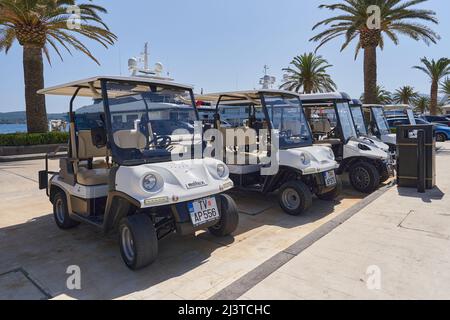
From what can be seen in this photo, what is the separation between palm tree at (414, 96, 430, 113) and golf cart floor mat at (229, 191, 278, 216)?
37921 millimetres

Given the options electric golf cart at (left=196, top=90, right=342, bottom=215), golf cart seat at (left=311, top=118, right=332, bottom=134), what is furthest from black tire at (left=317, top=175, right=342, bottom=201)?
golf cart seat at (left=311, top=118, right=332, bottom=134)

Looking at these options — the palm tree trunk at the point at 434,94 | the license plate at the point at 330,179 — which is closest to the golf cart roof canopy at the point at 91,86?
the license plate at the point at 330,179

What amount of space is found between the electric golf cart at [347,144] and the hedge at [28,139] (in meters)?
9.83

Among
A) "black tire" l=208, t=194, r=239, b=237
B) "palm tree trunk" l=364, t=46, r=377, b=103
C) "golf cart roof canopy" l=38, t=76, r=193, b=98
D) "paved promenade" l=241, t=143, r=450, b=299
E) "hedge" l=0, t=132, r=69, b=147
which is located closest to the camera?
"paved promenade" l=241, t=143, r=450, b=299

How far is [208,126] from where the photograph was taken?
6598 mm

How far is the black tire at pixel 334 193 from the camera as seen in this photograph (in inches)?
233

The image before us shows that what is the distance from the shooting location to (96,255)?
3.92 metres

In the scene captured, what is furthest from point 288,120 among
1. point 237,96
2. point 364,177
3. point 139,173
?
point 139,173

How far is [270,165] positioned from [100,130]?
297cm

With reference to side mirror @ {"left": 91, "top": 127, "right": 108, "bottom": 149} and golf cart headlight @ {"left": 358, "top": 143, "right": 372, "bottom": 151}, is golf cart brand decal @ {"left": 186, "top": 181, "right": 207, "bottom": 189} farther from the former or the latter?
golf cart headlight @ {"left": 358, "top": 143, "right": 372, "bottom": 151}

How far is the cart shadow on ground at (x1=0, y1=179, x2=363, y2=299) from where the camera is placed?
3.23 meters

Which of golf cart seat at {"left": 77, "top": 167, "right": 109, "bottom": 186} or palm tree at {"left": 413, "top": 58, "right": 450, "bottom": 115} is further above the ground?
palm tree at {"left": 413, "top": 58, "right": 450, "bottom": 115}

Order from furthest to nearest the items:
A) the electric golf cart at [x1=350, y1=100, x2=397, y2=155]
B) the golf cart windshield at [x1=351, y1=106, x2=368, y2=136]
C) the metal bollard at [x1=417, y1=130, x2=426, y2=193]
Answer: the electric golf cart at [x1=350, y1=100, x2=397, y2=155]
the golf cart windshield at [x1=351, y1=106, x2=368, y2=136]
the metal bollard at [x1=417, y1=130, x2=426, y2=193]
